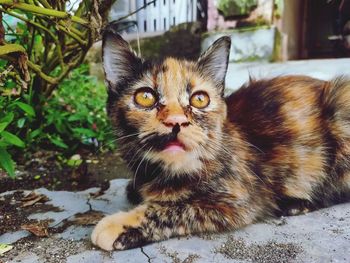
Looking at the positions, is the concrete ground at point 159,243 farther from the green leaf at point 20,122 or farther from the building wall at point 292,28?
the building wall at point 292,28

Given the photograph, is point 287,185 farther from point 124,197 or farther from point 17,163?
→ point 17,163

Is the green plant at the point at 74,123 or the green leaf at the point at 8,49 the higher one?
the green leaf at the point at 8,49

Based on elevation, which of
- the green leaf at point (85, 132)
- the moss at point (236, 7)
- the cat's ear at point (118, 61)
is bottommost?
the green leaf at point (85, 132)

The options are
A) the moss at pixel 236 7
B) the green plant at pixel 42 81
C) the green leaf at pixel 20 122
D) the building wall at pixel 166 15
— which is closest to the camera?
the green plant at pixel 42 81

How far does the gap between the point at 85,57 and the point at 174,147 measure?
244 cm

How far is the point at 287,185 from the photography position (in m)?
2.20

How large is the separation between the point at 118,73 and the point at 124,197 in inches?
30.8

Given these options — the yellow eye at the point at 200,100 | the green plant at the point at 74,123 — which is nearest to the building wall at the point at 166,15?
the green plant at the point at 74,123

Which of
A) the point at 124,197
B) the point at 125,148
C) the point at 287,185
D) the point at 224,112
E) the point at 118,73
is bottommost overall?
the point at 124,197

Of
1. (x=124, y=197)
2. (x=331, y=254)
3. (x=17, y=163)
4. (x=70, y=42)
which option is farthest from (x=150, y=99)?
(x=17, y=163)

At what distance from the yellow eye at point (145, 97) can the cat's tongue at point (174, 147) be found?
8.2 inches

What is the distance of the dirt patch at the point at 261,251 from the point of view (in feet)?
5.58

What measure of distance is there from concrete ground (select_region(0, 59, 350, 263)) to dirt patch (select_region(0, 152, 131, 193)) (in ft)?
0.97

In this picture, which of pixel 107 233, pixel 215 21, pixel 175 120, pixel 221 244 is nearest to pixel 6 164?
pixel 107 233
